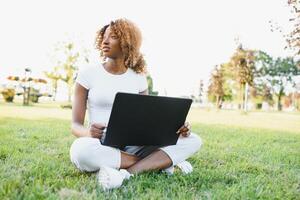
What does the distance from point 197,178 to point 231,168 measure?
2.26 ft

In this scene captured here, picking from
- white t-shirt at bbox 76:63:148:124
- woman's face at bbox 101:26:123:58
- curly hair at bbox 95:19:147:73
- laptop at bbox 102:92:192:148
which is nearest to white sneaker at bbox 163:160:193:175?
laptop at bbox 102:92:192:148

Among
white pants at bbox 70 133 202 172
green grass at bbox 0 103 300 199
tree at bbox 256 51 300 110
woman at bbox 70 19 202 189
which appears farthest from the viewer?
tree at bbox 256 51 300 110

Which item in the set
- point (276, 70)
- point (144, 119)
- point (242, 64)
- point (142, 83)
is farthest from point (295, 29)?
point (276, 70)

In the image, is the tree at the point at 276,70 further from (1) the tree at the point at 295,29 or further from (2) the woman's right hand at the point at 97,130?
(2) the woman's right hand at the point at 97,130

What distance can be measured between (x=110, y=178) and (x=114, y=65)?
1105 millimetres

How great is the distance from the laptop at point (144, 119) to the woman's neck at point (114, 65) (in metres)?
0.76

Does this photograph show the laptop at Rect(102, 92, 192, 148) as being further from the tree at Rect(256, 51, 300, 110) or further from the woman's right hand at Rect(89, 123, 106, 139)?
the tree at Rect(256, 51, 300, 110)

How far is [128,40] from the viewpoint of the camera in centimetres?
318

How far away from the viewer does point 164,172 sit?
3166 mm

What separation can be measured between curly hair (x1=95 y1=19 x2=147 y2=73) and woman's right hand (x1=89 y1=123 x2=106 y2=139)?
84cm

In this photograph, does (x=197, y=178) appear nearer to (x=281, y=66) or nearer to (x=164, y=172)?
(x=164, y=172)

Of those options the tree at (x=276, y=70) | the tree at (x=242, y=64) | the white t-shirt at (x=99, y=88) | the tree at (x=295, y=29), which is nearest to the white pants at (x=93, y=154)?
the white t-shirt at (x=99, y=88)

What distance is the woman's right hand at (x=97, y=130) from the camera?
2637 mm

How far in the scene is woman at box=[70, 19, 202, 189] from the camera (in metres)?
2.93
